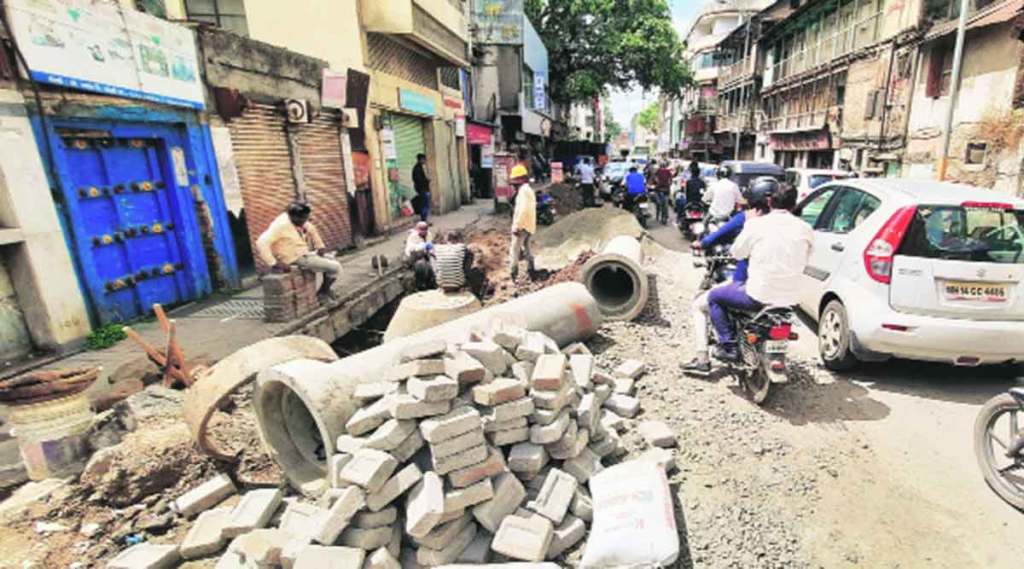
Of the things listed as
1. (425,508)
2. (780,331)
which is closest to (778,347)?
(780,331)

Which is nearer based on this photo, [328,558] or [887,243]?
[328,558]

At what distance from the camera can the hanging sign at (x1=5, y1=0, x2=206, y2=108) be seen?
5.34 metres

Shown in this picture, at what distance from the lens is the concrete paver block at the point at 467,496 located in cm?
277

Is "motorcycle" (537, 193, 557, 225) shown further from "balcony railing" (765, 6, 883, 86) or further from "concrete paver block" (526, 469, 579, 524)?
"balcony railing" (765, 6, 883, 86)

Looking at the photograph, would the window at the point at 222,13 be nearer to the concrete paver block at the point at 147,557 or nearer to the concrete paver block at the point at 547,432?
the concrete paver block at the point at 147,557

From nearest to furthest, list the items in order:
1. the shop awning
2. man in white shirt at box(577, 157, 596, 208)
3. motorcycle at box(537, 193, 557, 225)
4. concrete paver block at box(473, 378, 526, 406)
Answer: concrete paver block at box(473, 378, 526, 406)
motorcycle at box(537, 193, 557, 225)
the shop awning
man in white shirt at box(577, 157, 596, 208)

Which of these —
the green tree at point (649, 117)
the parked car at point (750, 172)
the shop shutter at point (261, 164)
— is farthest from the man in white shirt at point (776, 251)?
the green tree at point (649, 117)

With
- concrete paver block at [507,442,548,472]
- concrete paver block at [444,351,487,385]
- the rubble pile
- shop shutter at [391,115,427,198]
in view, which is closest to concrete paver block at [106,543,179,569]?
the rubble pile

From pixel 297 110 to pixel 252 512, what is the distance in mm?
8330

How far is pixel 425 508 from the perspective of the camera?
2688 millimetres

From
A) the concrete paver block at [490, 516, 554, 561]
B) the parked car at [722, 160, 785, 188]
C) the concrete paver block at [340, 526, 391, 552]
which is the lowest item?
the concrete paver block at [490, 516, 554, 561]

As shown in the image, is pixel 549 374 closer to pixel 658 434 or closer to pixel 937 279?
pixel 658 434

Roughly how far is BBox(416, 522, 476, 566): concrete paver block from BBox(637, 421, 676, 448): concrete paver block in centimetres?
160

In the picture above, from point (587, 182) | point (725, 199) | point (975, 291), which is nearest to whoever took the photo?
point (975, 291)
